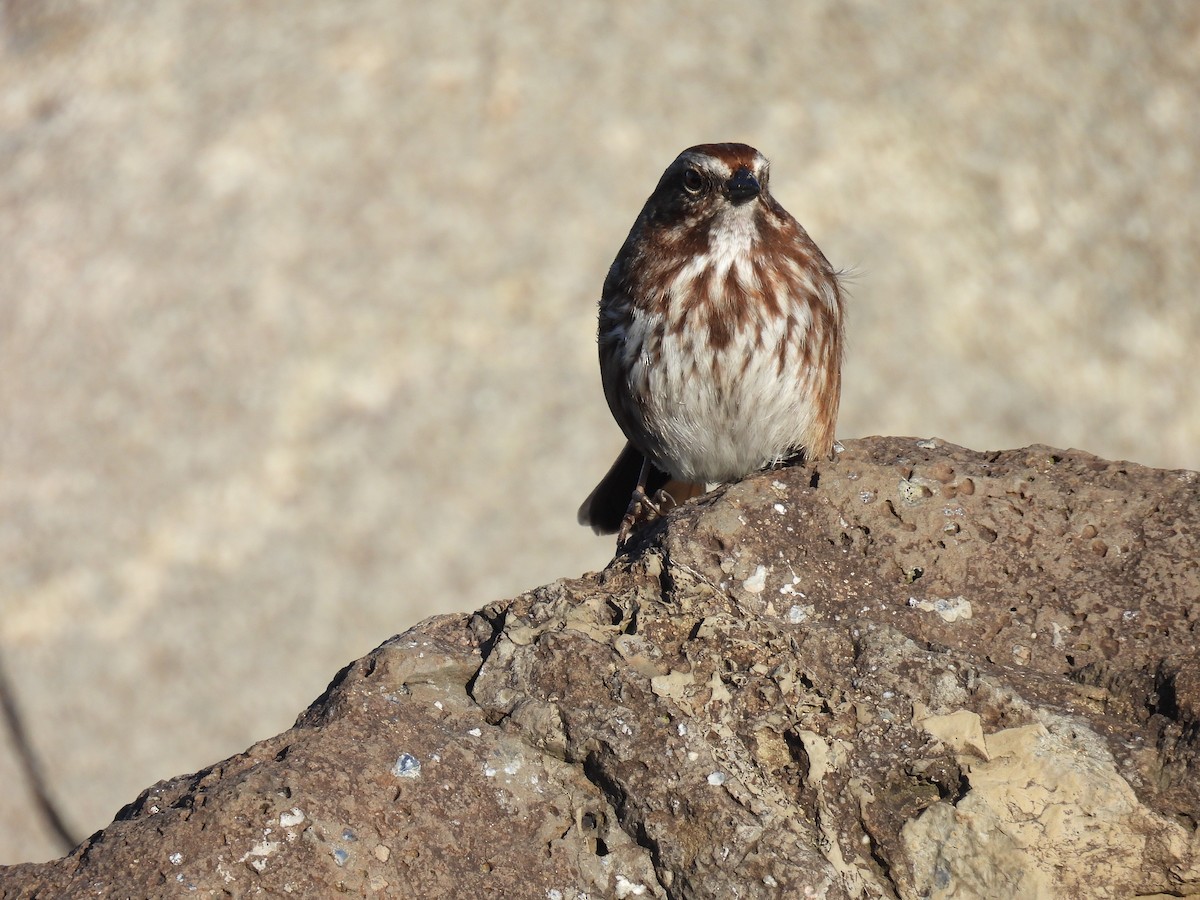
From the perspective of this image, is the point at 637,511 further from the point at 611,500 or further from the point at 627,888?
the point at 627,888

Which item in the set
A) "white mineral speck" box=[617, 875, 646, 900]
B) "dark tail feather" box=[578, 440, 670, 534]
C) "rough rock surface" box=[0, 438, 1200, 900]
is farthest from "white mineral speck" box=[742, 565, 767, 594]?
"dark tail feather" box=[578, 440, 670, 534]

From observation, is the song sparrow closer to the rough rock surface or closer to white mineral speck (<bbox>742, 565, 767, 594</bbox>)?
the rough rock surface

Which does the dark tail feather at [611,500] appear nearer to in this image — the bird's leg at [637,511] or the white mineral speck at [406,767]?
the bird's leg at [637,511]

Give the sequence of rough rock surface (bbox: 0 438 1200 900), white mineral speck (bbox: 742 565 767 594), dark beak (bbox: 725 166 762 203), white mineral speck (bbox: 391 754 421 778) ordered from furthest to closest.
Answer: dark beak (bbox: 725 166 762 203) < white mineral speck (bbox: 742 565 767 594) < white mineral speck (bbox: 391 754 421 778) < rough rock surface (bbox: 0 438 1200 900)

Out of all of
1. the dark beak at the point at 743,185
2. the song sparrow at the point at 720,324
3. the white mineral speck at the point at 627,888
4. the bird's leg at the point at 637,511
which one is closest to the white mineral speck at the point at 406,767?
the white mineral speck at the point at 627,888

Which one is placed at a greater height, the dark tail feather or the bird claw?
the dark tail feather

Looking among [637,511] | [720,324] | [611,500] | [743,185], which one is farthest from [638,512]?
[743,185]
